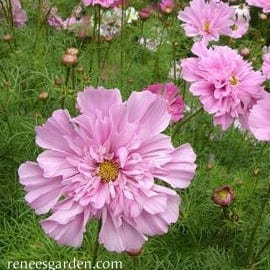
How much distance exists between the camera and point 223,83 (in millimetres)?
1184

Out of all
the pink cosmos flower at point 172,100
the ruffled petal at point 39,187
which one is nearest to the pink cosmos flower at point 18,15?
the pink cosmos flower at point 172,100

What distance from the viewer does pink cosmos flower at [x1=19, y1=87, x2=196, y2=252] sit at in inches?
31.9

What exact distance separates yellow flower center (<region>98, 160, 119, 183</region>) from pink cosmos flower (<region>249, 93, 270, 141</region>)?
0.93 feet

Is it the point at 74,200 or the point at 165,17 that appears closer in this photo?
the point at 74,200

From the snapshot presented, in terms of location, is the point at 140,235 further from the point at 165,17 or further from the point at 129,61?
the point at 129,61

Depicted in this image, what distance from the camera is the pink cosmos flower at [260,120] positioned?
1.00 meters

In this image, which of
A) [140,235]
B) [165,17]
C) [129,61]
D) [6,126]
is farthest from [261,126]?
[129,61]

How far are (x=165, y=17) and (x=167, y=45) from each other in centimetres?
26

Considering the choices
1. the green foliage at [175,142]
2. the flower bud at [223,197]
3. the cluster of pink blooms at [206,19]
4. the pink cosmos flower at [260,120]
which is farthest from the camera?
the cluster of pink blooms at [206,19]

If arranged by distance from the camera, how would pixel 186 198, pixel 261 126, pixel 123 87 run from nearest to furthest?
pixel 261 126 < pixel 186 198 < pixel 123 87

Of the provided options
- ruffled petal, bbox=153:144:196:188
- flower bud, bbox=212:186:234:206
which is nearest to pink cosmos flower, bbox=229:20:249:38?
flower bud, bbox=212:186:234:206

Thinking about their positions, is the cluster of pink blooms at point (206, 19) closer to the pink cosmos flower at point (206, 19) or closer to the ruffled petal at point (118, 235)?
the pink cosmos flower at point (206, 19)

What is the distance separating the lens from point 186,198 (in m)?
1.42

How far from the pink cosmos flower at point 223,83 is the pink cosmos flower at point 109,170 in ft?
1.18
